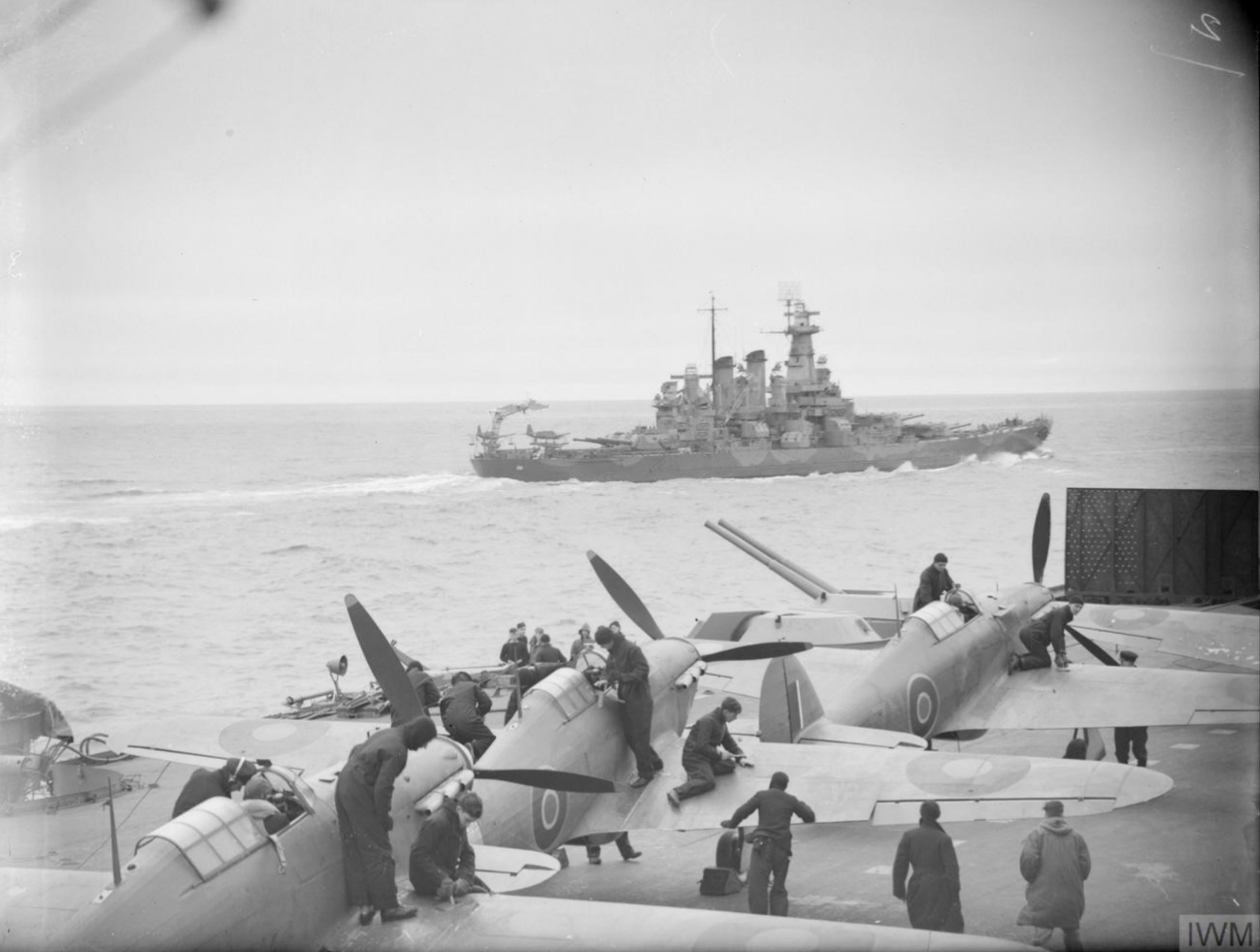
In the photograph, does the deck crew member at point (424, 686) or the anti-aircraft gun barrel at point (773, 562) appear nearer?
the deck crew member at point (424, 686)

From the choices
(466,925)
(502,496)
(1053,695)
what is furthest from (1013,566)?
(466,925)

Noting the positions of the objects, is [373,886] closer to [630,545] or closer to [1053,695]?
[1053,695]

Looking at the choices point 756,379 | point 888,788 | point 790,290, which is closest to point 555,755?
point 888,788

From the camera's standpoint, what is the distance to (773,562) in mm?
15117

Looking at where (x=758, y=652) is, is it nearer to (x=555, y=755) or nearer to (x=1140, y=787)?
(x=555, y=755)

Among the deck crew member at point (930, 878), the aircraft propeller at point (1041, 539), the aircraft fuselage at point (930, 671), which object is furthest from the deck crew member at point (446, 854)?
the aircraft propeller at point (1041, 539)

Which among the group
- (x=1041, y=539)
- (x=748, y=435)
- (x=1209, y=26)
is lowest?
(x=1041, y=539)

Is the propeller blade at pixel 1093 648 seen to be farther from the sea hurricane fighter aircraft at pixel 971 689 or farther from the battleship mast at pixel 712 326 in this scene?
the battleship mast at pixel 712 326

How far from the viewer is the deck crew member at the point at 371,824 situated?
482 centimetres

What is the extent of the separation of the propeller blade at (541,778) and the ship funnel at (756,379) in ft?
117

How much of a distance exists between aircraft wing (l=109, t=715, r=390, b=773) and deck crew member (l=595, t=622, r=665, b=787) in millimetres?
1750

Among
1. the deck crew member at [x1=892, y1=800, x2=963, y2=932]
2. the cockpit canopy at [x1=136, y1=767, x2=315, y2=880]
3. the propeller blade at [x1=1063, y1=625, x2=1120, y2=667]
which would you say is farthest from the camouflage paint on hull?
the cockpit canopy at [x1=136, y1=767, x2=315, y2=880]

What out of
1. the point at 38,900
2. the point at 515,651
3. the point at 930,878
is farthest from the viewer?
the point at 515,651

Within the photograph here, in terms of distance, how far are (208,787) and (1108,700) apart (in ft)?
23.0
